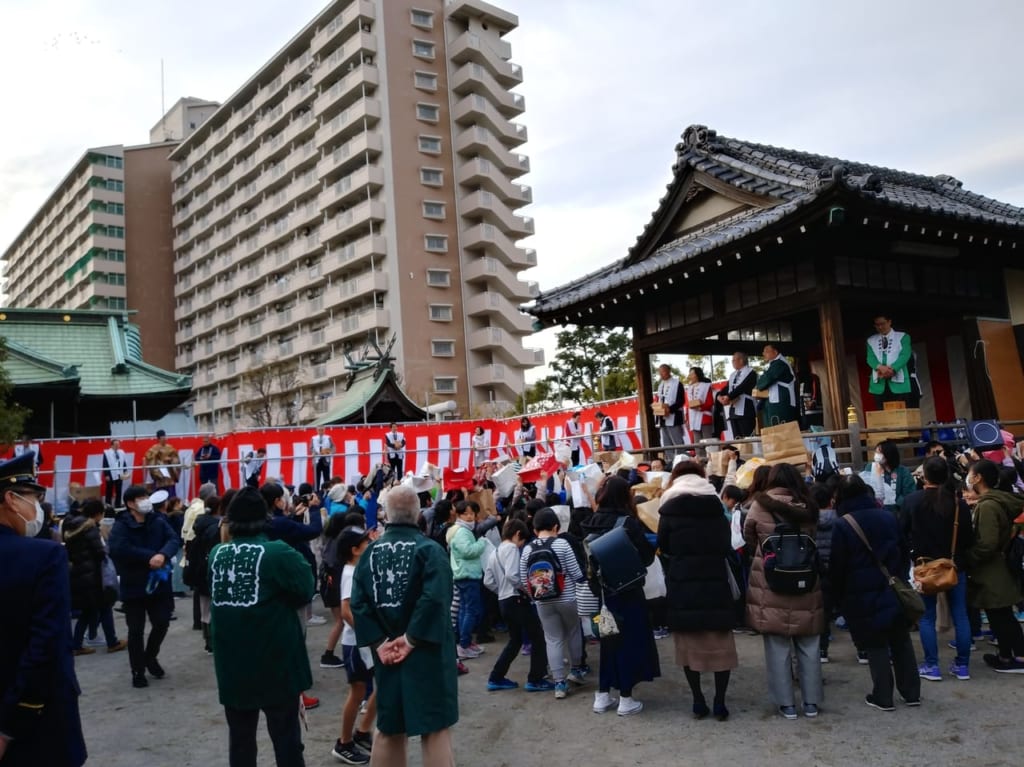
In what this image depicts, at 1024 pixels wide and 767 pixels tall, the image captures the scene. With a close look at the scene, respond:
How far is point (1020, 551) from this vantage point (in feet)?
22.2

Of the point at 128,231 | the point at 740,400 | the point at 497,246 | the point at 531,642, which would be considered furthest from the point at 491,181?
the point at 531,642

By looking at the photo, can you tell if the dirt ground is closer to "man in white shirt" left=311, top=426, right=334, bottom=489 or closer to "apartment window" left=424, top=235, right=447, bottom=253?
"man in white shirt" left=311, top=426, right=334, bottom=489

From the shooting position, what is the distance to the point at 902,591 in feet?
18.6

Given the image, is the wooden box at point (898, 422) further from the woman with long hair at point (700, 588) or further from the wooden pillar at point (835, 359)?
the woman with long hair at point (700, 588)

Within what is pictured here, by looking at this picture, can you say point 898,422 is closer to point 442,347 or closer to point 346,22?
point 442,347

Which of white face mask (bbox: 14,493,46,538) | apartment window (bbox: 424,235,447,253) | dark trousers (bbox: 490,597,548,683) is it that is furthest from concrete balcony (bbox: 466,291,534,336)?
white face mask (bbox: 14,493,46,538)

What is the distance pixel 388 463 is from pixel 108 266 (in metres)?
54.0

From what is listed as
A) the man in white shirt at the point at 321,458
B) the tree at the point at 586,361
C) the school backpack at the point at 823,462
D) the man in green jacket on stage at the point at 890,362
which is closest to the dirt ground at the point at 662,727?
the school backpack at the point at 823,462

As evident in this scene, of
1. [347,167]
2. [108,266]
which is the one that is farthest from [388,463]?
[108,266]

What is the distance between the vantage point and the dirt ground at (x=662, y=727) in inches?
198

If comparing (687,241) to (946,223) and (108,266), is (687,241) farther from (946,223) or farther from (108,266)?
(108,266)

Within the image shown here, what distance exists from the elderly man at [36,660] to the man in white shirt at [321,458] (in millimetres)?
16408

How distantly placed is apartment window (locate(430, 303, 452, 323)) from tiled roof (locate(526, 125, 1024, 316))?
33804mm

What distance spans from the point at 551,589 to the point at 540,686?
3.64 feet
